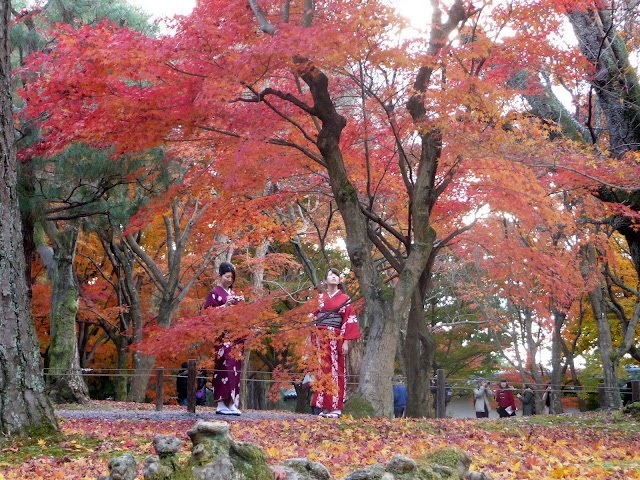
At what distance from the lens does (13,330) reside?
21.2 feet

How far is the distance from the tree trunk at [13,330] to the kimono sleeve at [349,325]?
4.95m

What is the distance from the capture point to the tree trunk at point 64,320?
48.5 feet

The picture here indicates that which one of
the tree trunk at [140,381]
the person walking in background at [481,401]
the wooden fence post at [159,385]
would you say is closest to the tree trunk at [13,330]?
the wooden fence post at [159,385]

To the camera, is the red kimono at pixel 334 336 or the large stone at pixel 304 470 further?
the red kimono at pixel 334 336

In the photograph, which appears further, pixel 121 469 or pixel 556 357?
pixel 556 357

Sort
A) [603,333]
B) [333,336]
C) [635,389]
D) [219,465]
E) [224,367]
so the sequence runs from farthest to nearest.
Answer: [603,333]
[635,389]
[224,367]
[333,336]
[219,465]

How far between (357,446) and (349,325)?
14.0 ft

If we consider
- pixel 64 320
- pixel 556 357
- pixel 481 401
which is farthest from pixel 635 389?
pixel 64 320

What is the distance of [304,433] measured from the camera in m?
7.59

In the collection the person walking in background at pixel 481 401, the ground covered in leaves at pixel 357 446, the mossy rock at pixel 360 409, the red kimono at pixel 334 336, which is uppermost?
the red kimono at pixel 334 336

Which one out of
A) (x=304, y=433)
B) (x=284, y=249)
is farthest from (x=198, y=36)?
(x=284, y=249)

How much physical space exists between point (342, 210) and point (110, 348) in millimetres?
19866

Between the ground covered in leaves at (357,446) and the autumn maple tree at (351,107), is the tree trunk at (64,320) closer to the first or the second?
the autumn maple tree at (351,107)

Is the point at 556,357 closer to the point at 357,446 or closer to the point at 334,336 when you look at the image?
the point at 334,336
